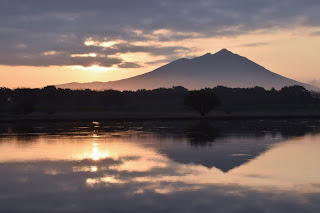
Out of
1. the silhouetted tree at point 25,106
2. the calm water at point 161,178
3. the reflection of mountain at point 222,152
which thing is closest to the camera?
the calm water at point 161,178

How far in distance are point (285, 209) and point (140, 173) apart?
942cm

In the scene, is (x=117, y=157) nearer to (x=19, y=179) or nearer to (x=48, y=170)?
(x=48, y=170)

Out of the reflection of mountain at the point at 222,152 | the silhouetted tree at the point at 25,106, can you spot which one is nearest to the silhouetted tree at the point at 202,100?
the silhouetted tree at the point at 25,106

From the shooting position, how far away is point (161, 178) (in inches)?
846

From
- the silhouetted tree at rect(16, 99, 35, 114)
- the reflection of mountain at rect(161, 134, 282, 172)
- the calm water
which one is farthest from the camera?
the silhouetted tree at rect(16, 99, 35, 114)

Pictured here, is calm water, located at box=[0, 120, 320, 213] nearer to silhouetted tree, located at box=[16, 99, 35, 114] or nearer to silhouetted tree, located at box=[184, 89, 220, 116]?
silhouetted tree, located at box=[184, 89, 220, 116]

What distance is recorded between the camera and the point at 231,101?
182 meters

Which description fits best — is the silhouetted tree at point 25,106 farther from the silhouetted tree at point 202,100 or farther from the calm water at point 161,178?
the calm water at point 161,178

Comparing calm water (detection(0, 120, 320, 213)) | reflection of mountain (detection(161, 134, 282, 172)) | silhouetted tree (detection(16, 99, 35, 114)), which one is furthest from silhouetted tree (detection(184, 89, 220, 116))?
calm water (detection(0, 120, 320, 213))

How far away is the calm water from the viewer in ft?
53.2

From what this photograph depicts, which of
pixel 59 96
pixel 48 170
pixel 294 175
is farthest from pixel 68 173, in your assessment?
pixel 59 96

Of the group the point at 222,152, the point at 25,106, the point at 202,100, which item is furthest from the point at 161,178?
the point at 25,106

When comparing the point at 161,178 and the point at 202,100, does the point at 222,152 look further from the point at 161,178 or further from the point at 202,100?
the point at 202,100

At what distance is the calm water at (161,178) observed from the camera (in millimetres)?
16219
